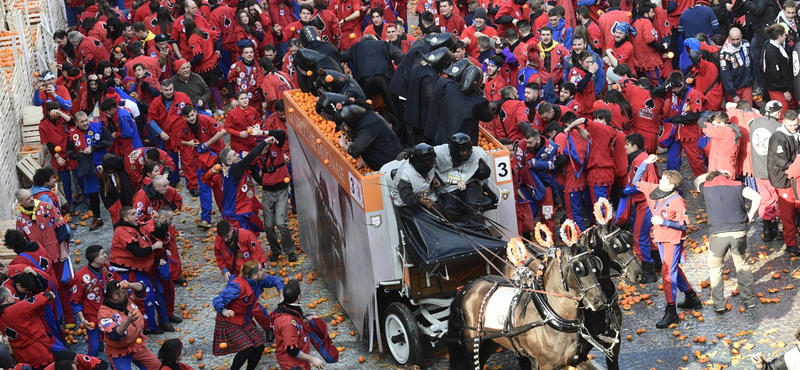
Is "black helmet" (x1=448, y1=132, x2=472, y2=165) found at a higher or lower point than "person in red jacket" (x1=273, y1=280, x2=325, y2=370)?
higher

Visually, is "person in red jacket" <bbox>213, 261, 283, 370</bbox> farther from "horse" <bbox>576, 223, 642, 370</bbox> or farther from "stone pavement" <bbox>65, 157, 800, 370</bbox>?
"horse" <bbox>576, 223, 642, 370</bbox>

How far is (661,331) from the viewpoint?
1074 centimetres

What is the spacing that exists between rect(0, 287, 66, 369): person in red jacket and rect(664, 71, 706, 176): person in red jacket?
8503mm

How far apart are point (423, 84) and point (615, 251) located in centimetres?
444

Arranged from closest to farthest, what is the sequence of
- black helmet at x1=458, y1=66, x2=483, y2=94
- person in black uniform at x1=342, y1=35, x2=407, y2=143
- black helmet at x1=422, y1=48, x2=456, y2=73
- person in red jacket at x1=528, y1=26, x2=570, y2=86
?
black helmet at x1=458, y1=66, x2=483, y2=94
black helmet at x1=422, y1=48, x2=456, y2=73
person in black uniform at x1=342, y1=35, x2=407, y2=143
person in red jacket at x1=528, y1=26, x2=570, y2=86

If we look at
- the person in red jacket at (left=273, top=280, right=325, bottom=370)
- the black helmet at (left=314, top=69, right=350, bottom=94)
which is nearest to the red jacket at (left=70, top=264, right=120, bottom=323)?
the person in red jacket at (left=273, top=280, right=325, bottom=370)

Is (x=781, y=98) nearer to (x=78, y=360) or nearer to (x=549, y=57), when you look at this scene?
(x=549, y=57)

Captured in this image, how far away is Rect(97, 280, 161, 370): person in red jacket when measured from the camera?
32.2ft

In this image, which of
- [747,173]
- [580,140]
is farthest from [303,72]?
[747,173]

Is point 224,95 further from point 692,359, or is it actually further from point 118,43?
point 692,359

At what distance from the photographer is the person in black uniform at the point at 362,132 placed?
34.6 ft

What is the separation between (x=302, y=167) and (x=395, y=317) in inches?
124

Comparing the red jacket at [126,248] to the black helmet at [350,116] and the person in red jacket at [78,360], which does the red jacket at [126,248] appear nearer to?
the person in red jacket at [78,360]

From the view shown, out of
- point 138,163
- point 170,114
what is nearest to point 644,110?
point 170,114
